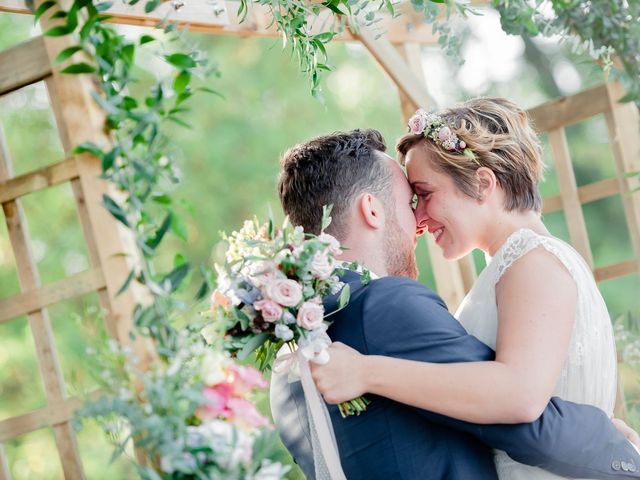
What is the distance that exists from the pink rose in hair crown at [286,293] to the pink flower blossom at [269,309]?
0.5 inches

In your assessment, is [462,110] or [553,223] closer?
[462,110]

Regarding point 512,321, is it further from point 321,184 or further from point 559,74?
point 559,74

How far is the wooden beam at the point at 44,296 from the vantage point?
84.0 inches

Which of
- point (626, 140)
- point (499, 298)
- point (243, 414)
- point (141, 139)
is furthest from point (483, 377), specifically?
point (626, 140)

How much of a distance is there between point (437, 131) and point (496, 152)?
0.62ft

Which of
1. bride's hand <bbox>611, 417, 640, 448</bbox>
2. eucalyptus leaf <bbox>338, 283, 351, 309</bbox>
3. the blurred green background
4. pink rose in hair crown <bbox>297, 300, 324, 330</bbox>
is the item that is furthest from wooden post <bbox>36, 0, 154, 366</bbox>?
the blurred green background

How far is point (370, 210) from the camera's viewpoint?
263 cm

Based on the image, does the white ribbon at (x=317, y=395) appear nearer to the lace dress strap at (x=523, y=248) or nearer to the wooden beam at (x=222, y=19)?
the lace dress strap at (x=523, y=248)

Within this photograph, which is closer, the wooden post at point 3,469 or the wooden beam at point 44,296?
the wooden beam at point 44,296

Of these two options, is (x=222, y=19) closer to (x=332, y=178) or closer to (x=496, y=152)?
(x=332, y=178)

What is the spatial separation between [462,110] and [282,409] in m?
1.06

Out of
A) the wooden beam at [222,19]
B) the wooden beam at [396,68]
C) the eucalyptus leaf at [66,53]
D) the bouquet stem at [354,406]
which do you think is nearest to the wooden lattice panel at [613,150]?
the wooden beam at [396,68]

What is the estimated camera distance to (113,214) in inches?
70.5

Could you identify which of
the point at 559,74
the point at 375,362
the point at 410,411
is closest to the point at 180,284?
the point at 375,362
